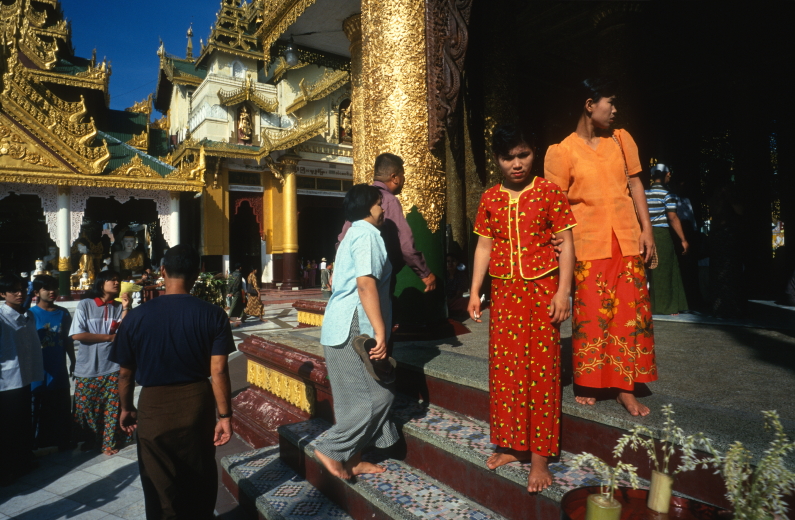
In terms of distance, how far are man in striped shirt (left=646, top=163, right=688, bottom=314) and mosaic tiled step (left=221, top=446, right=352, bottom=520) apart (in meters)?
3.58

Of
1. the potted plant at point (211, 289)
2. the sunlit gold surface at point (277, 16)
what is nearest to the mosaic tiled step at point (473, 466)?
the sunlit gold surface at point (277, 16)

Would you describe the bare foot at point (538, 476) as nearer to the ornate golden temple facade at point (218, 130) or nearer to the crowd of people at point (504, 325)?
the crowd of people at point (504, 325)

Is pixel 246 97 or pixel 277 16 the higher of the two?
pixel 246 97

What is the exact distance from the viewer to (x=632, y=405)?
215 centimetres

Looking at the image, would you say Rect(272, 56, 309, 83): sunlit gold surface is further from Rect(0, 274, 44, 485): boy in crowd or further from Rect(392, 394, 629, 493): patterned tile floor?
Rect(392, 394, 629, 493): patterned tile floor

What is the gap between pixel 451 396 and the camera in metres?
2.96

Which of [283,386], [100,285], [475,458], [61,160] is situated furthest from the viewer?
[61,160]

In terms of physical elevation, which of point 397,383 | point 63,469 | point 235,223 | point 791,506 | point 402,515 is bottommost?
point 63,469

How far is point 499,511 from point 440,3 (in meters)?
4.06

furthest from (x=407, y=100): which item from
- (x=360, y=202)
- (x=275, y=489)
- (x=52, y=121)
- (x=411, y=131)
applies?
(x=52, y=121)

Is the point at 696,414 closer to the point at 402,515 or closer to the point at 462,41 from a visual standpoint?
the point at 402,515

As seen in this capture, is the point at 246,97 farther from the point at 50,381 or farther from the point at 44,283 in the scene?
the point at 50,381

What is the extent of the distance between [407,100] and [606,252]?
262 cm

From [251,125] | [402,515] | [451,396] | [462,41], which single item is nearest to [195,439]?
[402,515]
